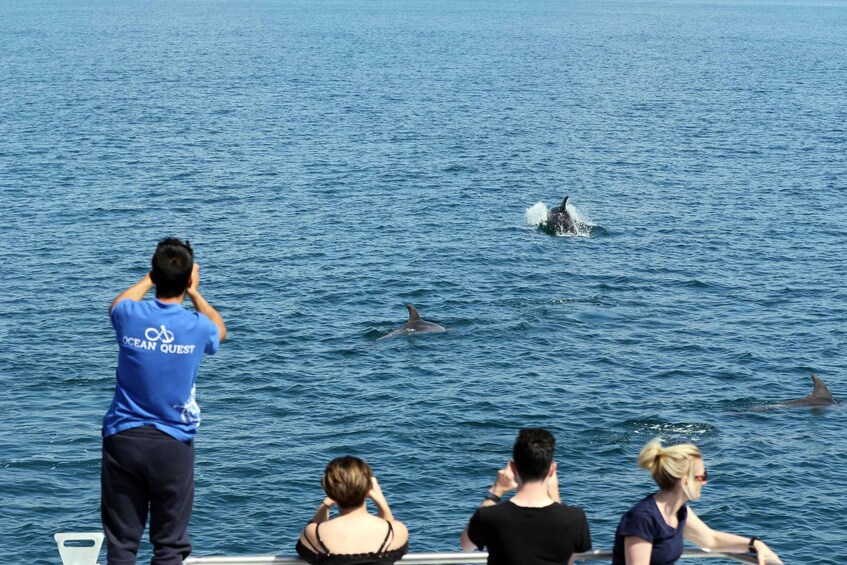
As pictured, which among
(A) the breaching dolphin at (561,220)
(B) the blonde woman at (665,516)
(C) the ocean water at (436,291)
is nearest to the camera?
(B) the blonde woman at (665,516)

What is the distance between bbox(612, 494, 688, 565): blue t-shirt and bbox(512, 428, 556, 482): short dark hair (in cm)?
82

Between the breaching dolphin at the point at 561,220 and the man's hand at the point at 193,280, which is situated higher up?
the man's hand at the point at 193,280

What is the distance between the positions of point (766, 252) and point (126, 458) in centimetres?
4548

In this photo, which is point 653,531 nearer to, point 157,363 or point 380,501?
point 380,501

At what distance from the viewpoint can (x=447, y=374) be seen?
36.7 m

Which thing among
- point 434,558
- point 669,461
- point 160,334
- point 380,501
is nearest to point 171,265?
point 160,334

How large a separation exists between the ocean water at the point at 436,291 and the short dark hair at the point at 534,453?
1730 centimetres

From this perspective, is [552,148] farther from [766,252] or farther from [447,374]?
[447,374]

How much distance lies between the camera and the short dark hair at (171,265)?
9242mm

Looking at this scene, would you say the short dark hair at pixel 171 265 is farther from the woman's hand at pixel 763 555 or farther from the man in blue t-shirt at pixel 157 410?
the woman's hand at pixel 763 555

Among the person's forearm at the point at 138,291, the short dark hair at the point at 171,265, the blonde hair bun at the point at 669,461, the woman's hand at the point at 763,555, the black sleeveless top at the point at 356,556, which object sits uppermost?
the short dark hair at the point at 171,265

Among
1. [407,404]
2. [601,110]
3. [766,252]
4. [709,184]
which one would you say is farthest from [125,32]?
[407,404]

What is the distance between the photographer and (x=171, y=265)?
9.25 m

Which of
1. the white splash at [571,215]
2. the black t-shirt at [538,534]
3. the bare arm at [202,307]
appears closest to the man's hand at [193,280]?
the bare arm at [202,307]
